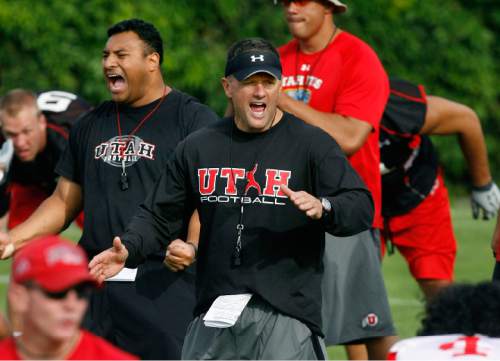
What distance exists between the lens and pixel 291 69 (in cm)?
809

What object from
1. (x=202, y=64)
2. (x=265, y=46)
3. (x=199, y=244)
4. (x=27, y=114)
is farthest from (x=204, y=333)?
(x=202, y=64)

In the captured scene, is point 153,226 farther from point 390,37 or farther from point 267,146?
point 390,37

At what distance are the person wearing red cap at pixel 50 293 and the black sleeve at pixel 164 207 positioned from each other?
203cm

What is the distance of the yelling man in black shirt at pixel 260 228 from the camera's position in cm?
606

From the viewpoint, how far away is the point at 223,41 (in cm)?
2044

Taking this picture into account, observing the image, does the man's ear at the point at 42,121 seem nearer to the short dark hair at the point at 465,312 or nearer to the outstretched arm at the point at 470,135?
the outstretched arm at the point at 470,135

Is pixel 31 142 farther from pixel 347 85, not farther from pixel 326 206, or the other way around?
pixel 326 206

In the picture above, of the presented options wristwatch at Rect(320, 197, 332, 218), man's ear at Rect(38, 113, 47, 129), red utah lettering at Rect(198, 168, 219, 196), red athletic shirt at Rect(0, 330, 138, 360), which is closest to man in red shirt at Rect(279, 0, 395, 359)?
red utah lettering at Rect(198, 168, 219, 196)

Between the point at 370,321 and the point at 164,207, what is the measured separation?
2099mm

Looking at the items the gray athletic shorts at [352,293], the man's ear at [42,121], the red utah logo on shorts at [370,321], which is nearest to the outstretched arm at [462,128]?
the gray athletic shorts at [352,293]

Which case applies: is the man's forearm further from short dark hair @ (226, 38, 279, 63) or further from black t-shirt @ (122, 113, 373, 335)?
short dark hair @ (226, 38, 279, 63)

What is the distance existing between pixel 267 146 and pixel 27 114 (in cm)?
343

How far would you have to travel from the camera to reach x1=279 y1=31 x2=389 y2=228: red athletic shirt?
7820 millimetres

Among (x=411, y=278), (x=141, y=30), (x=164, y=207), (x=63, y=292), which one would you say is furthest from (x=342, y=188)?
(x=411, y=278)
